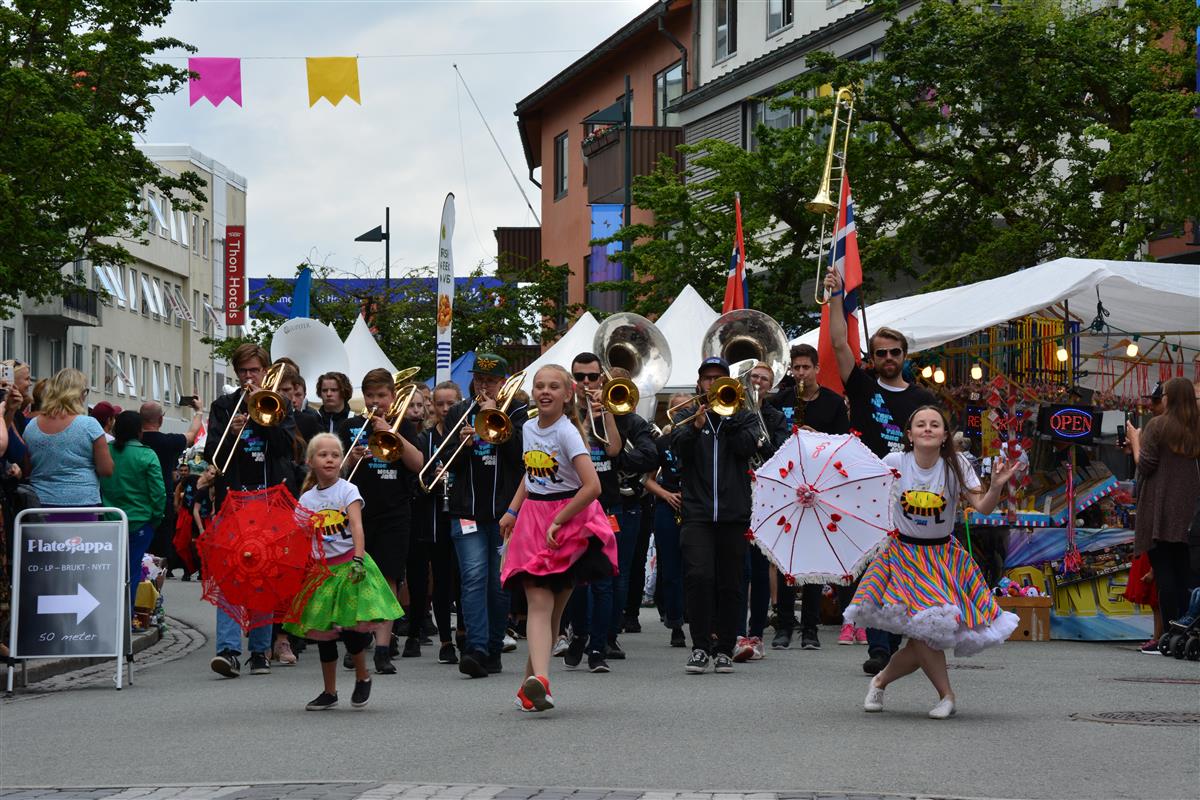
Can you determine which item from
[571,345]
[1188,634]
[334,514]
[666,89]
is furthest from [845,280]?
[666,89]

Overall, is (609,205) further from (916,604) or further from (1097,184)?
(916,604)

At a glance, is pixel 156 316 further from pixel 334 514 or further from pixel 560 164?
pixel 334 514

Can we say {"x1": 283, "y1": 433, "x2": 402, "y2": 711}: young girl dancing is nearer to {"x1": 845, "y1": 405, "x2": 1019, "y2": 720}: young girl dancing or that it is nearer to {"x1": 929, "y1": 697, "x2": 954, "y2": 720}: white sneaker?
{"x1": 845, "y1": 405, "x2": 1019, "y2": 720}: young girl dancing

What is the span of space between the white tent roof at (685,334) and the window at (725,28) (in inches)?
787

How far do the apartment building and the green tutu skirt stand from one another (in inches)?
2461

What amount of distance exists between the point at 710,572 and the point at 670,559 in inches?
134

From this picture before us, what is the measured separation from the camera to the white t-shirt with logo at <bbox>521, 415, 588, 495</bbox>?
1045 centimetres

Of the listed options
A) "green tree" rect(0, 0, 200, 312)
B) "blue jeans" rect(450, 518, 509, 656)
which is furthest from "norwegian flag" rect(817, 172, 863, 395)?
"green tree" rect(0, 0, 200, 312)

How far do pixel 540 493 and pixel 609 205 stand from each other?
3515 cm

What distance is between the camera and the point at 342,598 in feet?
34.1

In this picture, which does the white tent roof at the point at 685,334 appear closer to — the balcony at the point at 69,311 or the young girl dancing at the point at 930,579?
the young girl dancing at the point at 930,579

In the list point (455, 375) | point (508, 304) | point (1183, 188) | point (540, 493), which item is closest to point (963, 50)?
point (1183, 188)

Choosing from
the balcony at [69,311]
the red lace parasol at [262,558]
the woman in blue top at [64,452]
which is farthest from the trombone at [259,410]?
the balcony at [69,311]

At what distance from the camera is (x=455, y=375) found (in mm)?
33625
